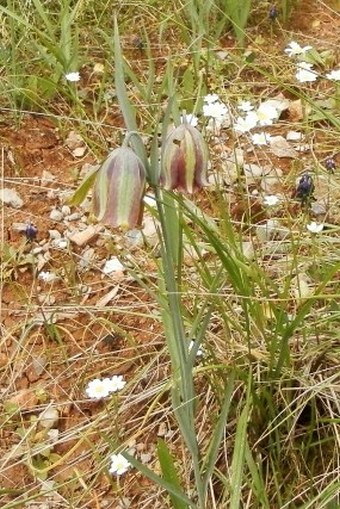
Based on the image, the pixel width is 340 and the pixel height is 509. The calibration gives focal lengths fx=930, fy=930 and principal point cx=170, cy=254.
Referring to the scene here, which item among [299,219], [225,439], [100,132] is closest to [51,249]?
[100,132]

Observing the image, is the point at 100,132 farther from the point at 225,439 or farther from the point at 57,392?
the point at 225,439

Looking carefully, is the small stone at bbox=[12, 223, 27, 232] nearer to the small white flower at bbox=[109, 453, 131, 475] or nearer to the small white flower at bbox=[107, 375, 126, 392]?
the small white flower at bbox=[107, 375, 126, 392]

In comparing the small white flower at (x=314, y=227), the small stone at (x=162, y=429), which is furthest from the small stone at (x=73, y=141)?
the small stone at (x=162, y=429)

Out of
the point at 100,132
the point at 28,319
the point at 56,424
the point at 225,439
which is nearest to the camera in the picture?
the point at 225,439

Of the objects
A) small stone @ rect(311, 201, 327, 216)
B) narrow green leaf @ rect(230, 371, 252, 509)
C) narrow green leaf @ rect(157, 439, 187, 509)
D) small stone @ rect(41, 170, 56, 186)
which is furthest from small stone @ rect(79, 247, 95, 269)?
narrow green leaf @ rect(157, 439, 187, 509)

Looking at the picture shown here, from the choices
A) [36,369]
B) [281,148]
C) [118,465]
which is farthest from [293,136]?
[118,465]

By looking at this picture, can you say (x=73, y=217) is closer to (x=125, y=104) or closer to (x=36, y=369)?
(x=36, y=369)

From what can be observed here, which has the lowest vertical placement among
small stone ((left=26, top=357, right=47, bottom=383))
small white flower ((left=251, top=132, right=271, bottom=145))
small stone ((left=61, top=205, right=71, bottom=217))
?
small stone ((left=26, top=357, right=47, bottom=383))
